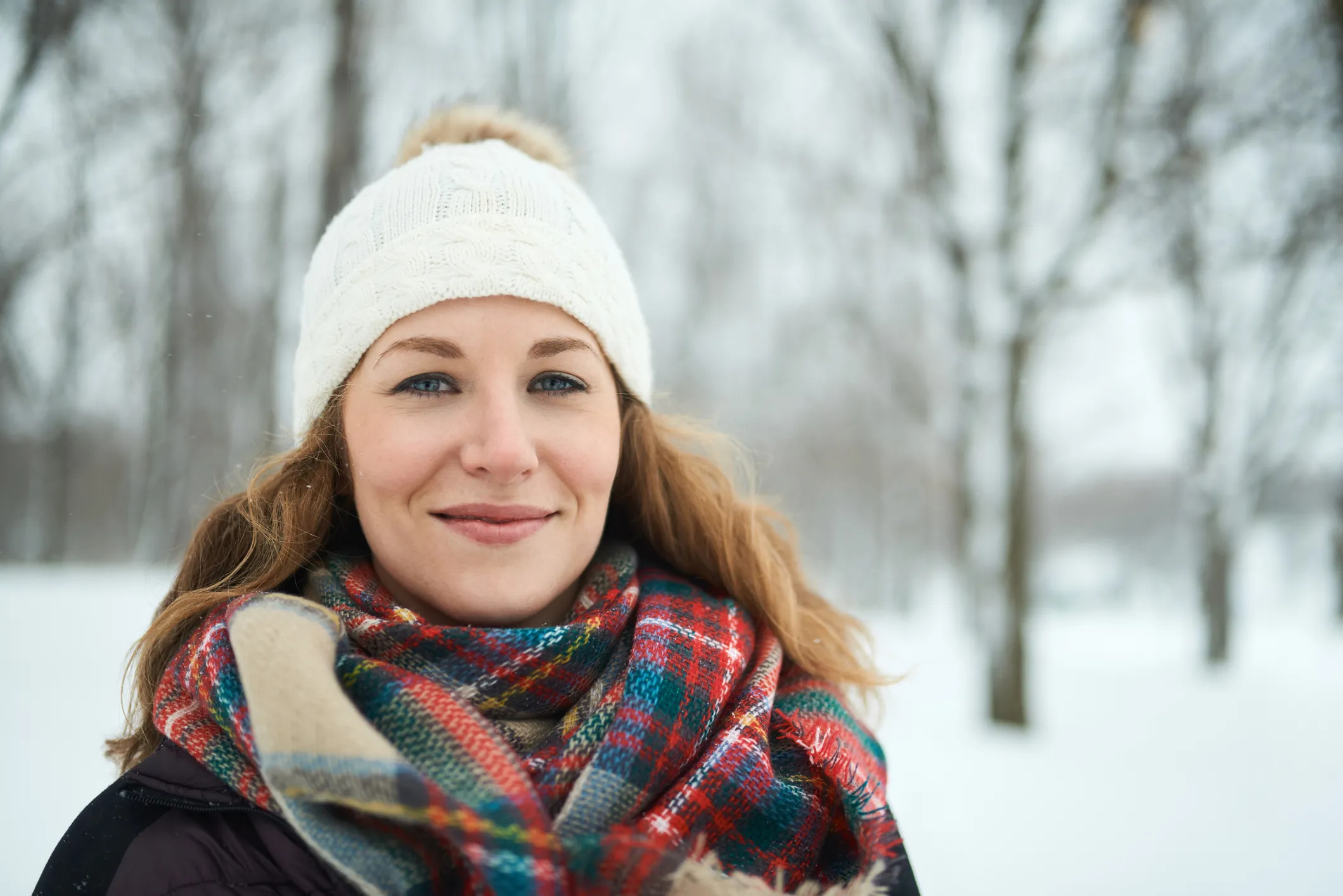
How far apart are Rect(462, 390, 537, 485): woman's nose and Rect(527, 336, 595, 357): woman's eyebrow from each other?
0.11 m

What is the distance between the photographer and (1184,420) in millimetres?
10875

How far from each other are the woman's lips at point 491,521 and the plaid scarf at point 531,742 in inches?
6.7

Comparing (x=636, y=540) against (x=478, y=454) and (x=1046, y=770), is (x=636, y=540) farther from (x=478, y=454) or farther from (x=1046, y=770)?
(x=1046, y=770)

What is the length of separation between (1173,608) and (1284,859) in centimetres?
2632

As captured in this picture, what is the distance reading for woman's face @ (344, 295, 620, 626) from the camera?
1.47 metres

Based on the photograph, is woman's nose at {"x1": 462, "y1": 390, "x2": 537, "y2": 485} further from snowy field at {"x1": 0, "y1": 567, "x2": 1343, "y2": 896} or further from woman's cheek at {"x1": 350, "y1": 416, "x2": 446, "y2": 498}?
snowy field at {"x1": 0, "y1": 567, "x2": 1343, "y2": 896}

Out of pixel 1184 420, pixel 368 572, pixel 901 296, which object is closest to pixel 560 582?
pixel 368 572

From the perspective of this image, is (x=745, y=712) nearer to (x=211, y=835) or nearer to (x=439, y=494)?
(x=439, y=494)

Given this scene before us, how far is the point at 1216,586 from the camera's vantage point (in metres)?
10.5

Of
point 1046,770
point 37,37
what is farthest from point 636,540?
point 37,37

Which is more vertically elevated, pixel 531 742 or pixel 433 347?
pixel 433 347

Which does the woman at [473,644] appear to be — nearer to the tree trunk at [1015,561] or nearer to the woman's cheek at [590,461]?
the woman's cheek at [590,461]

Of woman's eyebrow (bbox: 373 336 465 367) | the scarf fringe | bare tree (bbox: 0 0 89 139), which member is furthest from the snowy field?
bare tree (bbox: 0 0 89 139)

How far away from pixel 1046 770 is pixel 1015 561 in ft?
5.44
